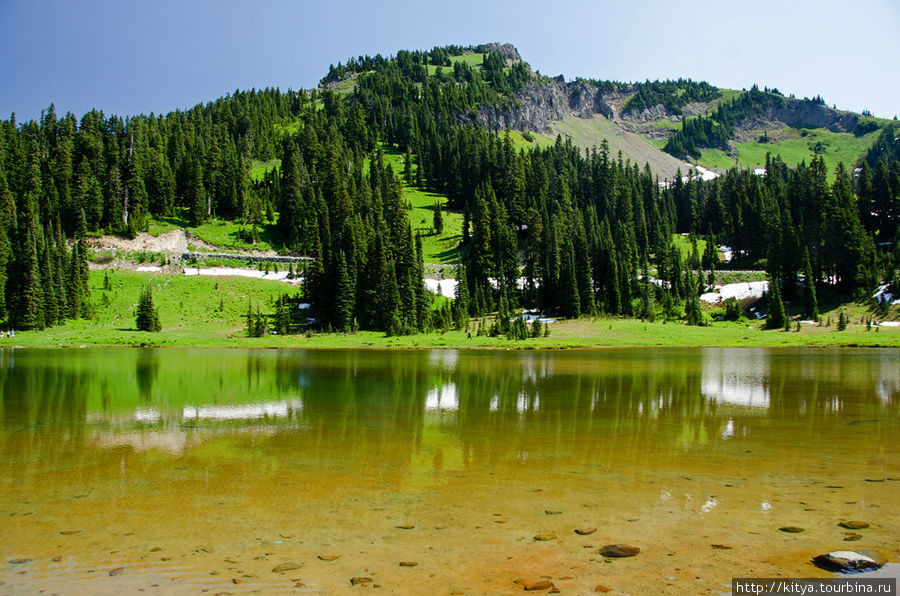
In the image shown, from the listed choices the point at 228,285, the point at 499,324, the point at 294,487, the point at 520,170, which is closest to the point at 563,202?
the point at 520,170

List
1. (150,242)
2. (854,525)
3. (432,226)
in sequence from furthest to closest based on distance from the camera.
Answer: (432,226)
(150,242)
(854,525)

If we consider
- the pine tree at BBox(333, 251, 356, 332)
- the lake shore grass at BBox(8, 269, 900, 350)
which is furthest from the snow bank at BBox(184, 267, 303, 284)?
the pine tree at BBox(333, 251, 356, 332)

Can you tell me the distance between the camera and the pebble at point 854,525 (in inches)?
329

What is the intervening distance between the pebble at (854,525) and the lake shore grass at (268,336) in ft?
150

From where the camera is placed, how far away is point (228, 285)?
8481 cm

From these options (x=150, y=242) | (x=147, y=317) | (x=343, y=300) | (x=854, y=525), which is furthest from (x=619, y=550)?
(x=150, y=242)

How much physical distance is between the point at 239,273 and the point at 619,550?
92.0m

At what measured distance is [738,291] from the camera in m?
90.1

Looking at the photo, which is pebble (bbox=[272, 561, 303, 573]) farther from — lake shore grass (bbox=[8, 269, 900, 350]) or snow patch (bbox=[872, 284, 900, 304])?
snow patch (bbox=[872, 284, 900, 304])

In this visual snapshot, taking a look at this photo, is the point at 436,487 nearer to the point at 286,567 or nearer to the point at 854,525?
the point at 286,567

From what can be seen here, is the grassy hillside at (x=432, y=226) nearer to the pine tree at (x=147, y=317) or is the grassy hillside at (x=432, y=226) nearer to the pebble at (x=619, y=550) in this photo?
the pine tree at (x=147, y=317)

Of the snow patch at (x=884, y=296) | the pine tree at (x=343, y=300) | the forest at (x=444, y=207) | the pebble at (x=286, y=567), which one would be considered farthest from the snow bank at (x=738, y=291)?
the pebble at (x=286, y=567)

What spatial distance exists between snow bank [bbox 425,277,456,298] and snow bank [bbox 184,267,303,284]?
22061mm

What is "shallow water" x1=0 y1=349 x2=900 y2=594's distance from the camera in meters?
7.28
